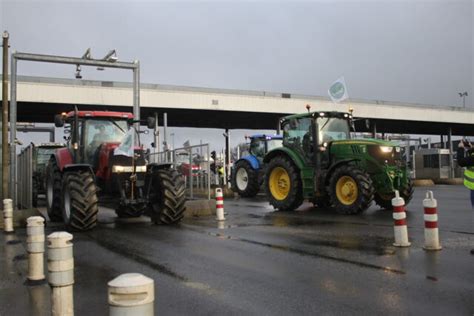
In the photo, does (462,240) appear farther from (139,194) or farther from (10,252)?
(10,252)

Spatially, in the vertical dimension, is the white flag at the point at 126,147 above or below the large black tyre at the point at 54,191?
above

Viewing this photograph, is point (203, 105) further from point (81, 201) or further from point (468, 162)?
point (468, 162)

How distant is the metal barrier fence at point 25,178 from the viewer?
45.3 ft

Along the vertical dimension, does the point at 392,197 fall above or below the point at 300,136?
below

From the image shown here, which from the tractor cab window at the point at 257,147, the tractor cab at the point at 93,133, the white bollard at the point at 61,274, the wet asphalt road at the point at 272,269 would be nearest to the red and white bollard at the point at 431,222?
the wet asphalt road at the point at 272,269

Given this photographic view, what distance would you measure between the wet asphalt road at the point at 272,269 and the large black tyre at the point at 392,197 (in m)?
1.88

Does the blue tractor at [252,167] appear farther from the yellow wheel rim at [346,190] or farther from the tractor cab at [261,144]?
the yellow wheel rim at [346,190]

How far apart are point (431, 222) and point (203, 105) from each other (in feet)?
77.5

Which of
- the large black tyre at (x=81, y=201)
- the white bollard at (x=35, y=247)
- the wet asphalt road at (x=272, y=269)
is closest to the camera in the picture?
the wet asphalt road at (x=272, y=269)

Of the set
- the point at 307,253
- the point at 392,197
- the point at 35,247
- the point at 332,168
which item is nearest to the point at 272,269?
the point at 307,253

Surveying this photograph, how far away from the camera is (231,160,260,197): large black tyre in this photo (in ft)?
68.0

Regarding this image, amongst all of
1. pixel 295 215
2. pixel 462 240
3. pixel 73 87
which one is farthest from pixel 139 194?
pixel 73 87

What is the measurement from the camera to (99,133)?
1188 cm

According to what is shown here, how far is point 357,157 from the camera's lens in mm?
12656
